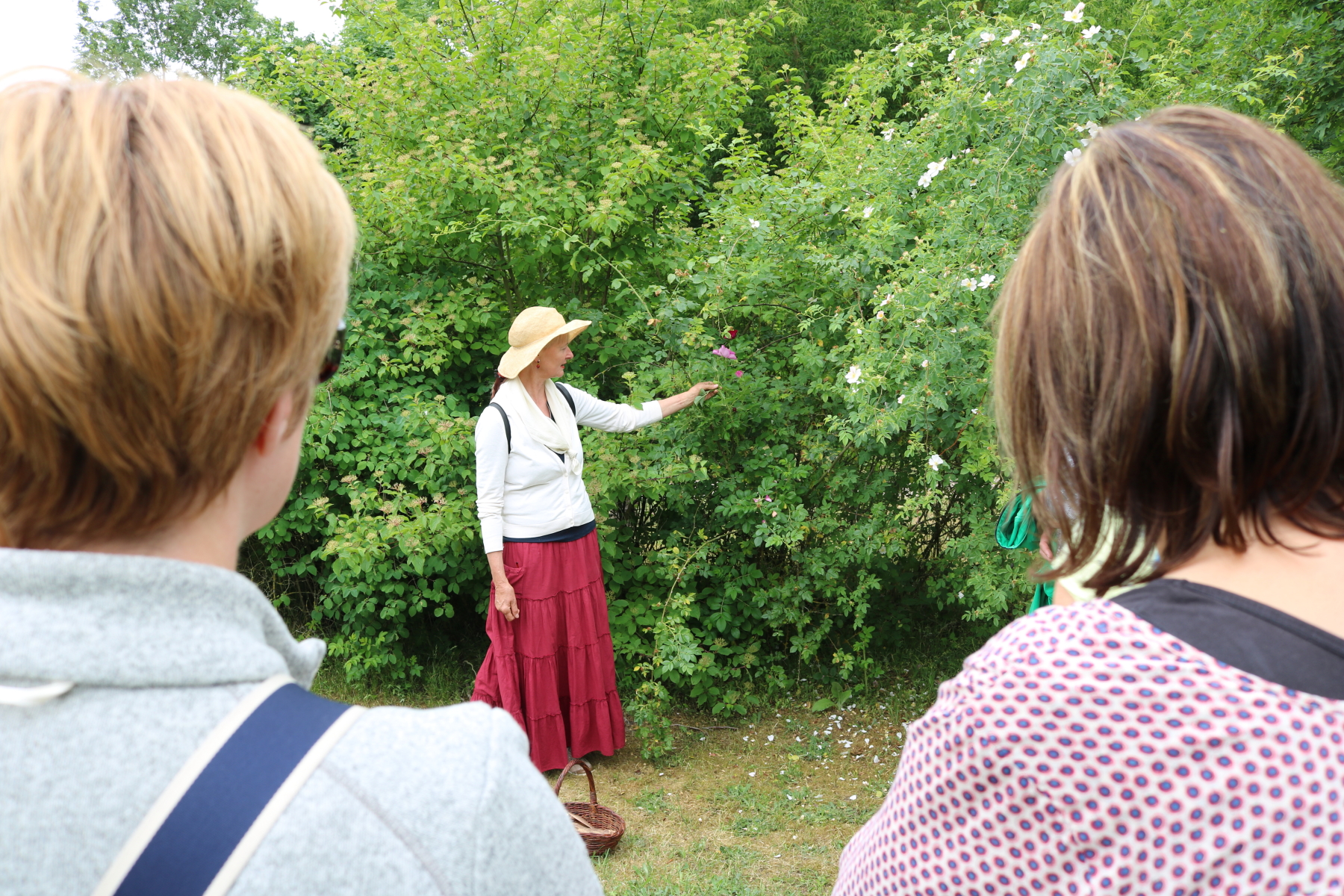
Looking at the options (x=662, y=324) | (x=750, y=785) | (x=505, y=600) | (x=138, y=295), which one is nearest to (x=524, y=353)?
(x=662, y=324)

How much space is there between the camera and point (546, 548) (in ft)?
13.1

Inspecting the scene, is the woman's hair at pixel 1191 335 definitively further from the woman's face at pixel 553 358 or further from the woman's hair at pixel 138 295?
the woman's face at pixel 553 358

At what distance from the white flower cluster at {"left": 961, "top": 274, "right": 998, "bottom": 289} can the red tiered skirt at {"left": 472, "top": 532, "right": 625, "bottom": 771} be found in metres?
1.92

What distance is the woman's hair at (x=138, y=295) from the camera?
1.97 ft

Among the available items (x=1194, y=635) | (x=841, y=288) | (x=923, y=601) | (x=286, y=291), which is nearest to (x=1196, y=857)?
(x=1194, y=635)

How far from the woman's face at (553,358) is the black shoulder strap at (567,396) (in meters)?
0.14

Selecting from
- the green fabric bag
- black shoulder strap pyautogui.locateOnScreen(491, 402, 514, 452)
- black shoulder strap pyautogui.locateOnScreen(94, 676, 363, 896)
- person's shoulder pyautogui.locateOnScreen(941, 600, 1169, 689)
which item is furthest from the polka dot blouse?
black shoulder strap pyautogui.locateOnScreen(491, 402, 514, 452)

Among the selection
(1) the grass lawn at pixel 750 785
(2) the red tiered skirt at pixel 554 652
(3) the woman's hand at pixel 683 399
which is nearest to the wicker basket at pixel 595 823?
(1) the grass lawn at pixel 750 785

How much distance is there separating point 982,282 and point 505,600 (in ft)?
7.45

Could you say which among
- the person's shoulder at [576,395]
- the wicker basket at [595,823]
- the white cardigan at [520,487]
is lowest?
the wicker basket at [595,823]

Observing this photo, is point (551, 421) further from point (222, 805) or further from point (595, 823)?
point (222, 805)

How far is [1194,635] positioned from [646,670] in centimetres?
382

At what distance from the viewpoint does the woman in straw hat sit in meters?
3.85

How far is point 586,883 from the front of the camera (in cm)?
71
